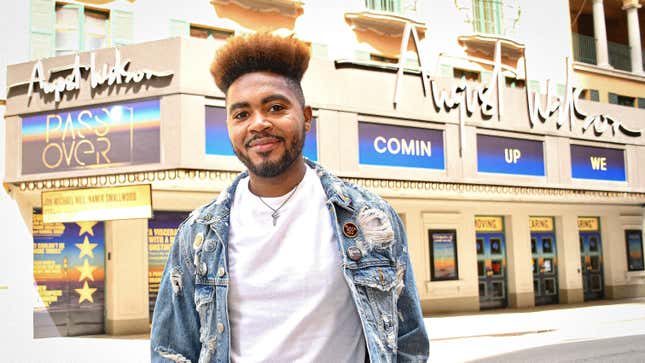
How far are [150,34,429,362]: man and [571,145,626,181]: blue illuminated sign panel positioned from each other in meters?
18.3

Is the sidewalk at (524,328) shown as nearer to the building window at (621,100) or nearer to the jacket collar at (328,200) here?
the building window at (621,100)

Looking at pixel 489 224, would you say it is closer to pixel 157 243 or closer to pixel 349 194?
pixel 157 243

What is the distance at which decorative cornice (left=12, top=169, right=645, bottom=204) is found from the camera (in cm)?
1359

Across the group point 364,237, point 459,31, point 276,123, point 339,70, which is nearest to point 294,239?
point 364,237

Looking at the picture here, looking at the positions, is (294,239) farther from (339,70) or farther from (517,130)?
(517,130)

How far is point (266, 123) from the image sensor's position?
97.3 inches

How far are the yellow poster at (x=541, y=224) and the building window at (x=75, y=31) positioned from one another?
46.3 feet

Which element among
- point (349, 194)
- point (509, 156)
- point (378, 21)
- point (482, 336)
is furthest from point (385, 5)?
point (349, 194)

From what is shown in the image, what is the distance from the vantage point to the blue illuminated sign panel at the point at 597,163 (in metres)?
19.7

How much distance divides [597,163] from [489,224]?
3.62 meters

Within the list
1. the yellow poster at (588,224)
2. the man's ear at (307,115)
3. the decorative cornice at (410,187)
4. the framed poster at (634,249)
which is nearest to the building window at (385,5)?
the decorative cornice at (410,187)

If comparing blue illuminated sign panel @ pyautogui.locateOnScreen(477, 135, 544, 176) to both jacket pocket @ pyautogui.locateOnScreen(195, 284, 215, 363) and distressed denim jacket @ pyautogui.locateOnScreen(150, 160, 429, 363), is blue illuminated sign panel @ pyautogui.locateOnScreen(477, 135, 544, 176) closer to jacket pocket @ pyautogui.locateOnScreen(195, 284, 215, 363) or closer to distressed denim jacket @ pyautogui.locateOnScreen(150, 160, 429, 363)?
distressed denim jacket @ pyautogui.locateOnScreen(150, 160, 429, 363)

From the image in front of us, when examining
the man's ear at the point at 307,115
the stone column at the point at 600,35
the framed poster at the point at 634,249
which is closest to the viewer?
the man's ear at the point at 307,115

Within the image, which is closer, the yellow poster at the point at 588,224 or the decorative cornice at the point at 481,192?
the decorative cornice at the point at 481,192
